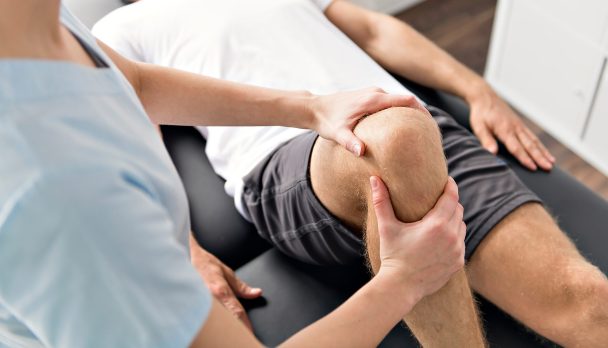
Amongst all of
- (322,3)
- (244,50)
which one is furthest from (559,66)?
(244,50)

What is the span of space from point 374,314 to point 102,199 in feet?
1.39

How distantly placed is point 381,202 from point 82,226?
46 cm

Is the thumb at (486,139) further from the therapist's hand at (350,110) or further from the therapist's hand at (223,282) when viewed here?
the therapist's hand at (223,282)

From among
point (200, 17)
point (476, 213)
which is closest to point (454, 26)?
point (200, 17)

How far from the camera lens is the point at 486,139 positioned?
129cm

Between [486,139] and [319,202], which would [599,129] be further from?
[319,202]

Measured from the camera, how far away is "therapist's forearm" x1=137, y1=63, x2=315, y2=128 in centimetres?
99

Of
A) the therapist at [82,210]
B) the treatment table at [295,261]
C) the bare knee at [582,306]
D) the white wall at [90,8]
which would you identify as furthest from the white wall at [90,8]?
the bare knee at [582,306]

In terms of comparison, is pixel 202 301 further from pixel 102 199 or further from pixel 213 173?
pixel 213 173

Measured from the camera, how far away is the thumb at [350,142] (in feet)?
2.96

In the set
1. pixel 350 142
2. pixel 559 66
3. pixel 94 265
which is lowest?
pixel 559 66

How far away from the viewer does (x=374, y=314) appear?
0.80 m

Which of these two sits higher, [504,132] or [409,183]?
A: [409,183]

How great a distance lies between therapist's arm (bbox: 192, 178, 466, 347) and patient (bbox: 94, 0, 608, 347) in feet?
0.10
